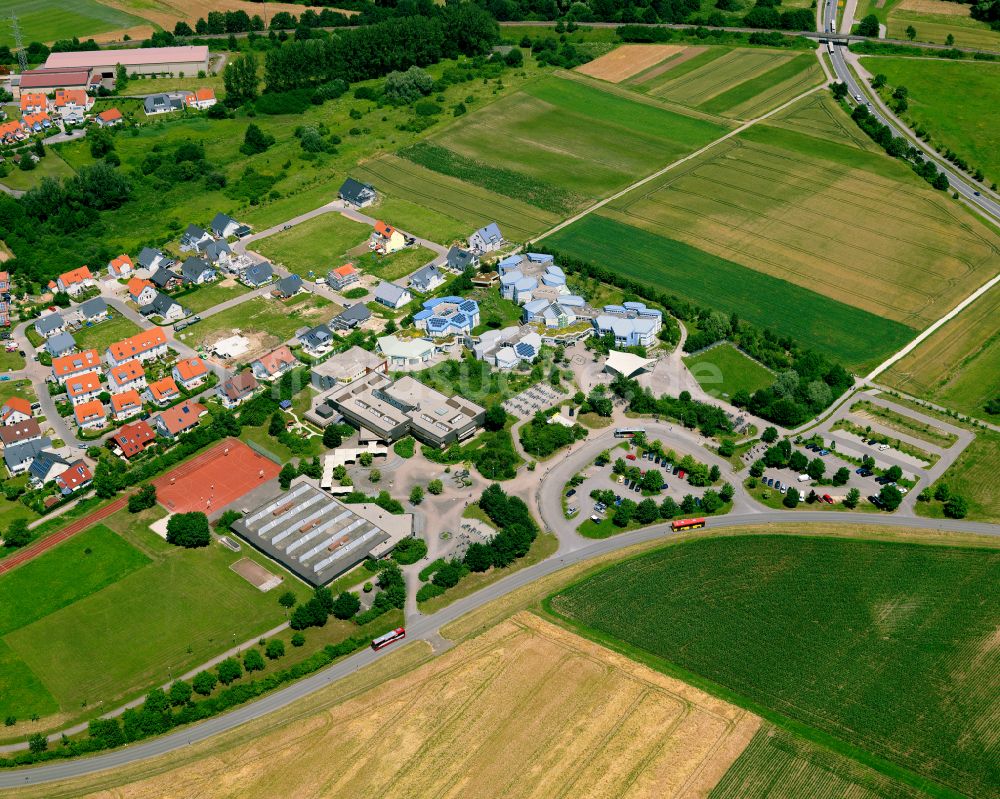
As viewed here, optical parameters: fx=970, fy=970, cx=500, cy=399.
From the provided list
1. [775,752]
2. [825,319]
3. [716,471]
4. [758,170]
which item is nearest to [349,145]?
[758,170]

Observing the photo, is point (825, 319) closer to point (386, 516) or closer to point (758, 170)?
point (758, 170)

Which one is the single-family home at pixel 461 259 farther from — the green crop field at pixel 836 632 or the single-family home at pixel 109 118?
the single-family home at pixel 109 118

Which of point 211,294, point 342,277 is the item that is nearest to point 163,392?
point 211,294

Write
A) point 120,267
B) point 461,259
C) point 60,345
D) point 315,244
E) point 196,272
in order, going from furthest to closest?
point 315,244 < point 461,259 < point 120,267 < point 196,272 < point 60,345

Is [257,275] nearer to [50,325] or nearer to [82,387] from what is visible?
[50,325]

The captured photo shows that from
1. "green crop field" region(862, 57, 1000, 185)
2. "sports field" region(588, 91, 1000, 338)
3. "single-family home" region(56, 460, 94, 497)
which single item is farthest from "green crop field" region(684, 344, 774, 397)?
"green crop field" region(862, 57, 1000, 185)

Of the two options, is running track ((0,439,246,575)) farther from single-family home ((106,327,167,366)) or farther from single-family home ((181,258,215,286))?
single-family home ((181,258,215,286))
